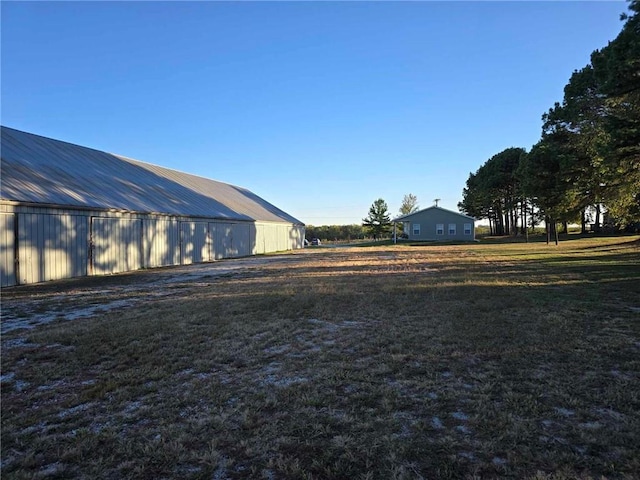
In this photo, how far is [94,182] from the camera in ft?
56.6

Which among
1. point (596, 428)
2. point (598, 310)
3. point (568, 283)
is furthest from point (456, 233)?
point (596, 428)

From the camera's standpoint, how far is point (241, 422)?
10.2ft

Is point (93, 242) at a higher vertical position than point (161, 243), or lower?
higher

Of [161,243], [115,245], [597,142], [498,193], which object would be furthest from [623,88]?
[498,193]

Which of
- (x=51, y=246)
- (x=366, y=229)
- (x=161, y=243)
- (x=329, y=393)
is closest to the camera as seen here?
(x=329, y=393)

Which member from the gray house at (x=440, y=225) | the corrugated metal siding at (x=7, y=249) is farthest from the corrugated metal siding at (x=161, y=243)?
the gray house at (x=440, y=225)

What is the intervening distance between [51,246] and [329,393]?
1304 cm

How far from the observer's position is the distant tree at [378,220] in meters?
62.9

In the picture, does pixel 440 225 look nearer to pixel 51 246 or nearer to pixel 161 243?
pixel 161 243

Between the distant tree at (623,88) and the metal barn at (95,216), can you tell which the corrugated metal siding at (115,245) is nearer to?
the metal barn at (95,216)

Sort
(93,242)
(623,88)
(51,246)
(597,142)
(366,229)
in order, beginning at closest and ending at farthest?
(623,88) < (51,246) < (597,142) < (93,242) < (366,229)

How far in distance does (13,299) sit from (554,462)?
11.2m

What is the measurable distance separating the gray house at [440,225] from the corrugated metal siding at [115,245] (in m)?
34.6

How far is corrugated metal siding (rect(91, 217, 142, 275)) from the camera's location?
15070 mm
